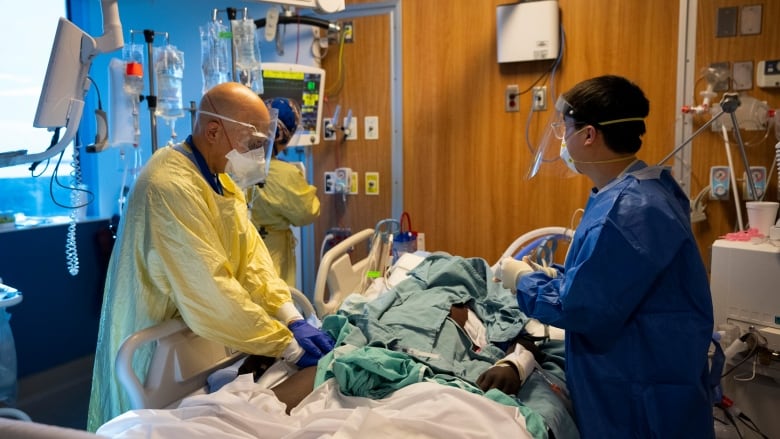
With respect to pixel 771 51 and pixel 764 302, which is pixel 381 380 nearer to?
pixel 764 302

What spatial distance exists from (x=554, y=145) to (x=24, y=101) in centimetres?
350

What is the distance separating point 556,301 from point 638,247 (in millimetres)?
272

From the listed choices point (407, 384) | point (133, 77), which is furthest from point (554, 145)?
point (133, 77)

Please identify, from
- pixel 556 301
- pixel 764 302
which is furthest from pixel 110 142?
pixel 764 302

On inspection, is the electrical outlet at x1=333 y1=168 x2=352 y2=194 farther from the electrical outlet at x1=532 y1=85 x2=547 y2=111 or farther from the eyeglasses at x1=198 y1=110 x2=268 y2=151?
the eyeglasses at x1=198 y1=110 x2=268 y2=151

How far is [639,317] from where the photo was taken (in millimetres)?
1648

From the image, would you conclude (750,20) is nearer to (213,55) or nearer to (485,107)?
(485,107)

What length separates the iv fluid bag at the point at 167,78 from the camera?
3.03 meters

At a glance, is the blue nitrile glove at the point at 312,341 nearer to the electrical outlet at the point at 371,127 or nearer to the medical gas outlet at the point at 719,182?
the electrical outlet at the point at 371,127

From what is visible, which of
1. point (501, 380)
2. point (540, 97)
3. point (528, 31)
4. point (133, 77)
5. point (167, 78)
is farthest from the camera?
point (540, 97)

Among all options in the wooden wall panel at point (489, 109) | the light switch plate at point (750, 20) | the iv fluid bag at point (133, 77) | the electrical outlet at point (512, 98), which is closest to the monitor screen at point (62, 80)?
the iv fluid bag at point (133, 77)

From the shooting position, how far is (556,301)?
1690 mm

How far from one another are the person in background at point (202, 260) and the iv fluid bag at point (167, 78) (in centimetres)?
109

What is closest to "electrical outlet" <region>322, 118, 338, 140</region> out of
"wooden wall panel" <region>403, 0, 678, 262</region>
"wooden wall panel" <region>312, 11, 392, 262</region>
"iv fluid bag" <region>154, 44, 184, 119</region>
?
"wooden wall panel" <region>312, 11, 392, 262</region>
